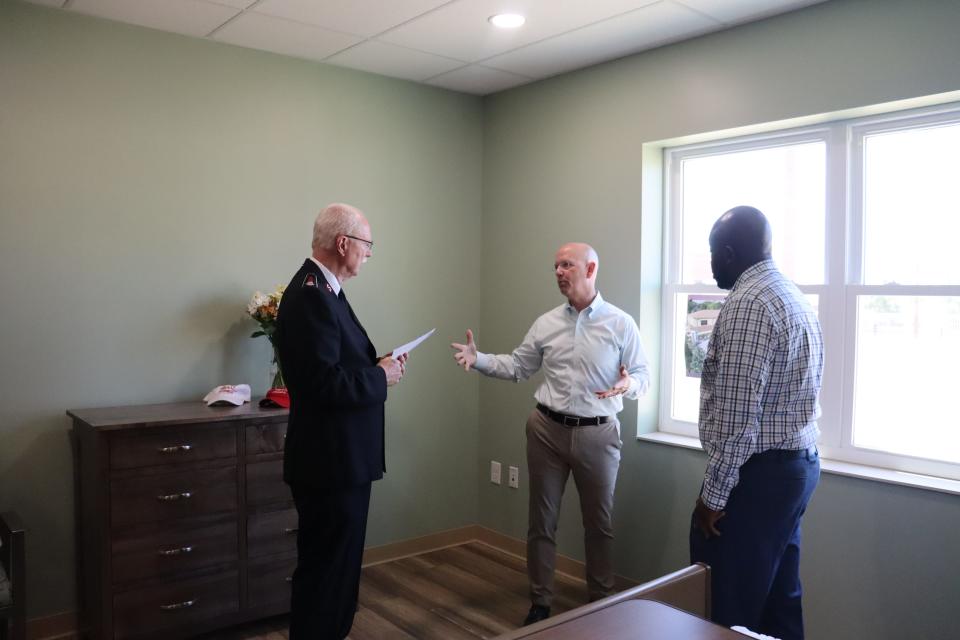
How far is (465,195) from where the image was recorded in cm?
456

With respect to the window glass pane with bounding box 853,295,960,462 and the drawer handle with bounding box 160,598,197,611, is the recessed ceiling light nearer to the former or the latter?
the window glass pane with bounding box 853,295,960,462

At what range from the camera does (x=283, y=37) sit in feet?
11.5

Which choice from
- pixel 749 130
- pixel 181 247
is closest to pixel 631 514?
pixel 749 130

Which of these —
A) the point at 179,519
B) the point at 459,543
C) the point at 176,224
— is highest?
the point at 176,224

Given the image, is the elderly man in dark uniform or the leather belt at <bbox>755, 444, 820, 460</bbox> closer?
the leather belt at <bbox>755, 444, 820, 460</bbox>

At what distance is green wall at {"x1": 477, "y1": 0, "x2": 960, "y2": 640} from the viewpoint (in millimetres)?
2793

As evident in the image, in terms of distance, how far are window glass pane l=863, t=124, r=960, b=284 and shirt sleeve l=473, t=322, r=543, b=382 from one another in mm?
1432

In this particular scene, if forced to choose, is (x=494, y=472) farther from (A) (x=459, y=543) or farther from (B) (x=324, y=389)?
(B) (x=324, y=389)

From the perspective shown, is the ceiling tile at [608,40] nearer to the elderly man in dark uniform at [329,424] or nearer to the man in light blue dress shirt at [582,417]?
the man in light blue dress shirt at [582,417]

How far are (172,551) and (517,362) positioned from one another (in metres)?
1.68

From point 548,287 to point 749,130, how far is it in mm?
1319

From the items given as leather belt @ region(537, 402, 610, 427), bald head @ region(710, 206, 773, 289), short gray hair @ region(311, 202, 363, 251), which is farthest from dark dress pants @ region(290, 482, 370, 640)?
bald head @ region(710, 206, 773, 289)

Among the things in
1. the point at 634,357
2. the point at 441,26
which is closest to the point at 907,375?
the point at 634,357

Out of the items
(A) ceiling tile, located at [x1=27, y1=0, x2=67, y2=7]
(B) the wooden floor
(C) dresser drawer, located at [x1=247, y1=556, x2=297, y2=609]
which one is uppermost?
(A) ceiling tile, located at [x1=27, y1=0, x2=67, y2=7]
